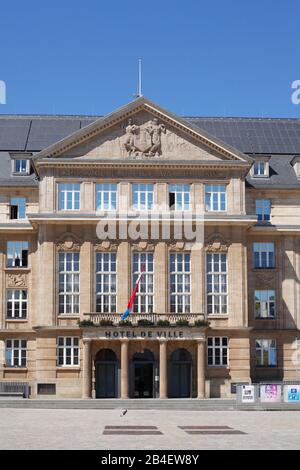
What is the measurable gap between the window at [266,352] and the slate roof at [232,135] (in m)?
11.1

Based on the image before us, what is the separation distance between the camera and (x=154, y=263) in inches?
2445

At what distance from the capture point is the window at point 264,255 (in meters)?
66.2

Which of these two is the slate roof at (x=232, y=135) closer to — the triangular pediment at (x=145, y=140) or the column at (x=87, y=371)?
the triangular pediment at (x=145, y=140)

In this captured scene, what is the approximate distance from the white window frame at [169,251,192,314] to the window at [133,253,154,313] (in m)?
1.33

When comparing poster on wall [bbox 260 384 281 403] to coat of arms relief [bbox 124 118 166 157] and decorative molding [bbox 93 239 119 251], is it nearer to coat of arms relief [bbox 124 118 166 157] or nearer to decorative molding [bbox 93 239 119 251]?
decorative molding [bbox 93 239 119 251]

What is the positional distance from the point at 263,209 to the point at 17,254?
58.0ft

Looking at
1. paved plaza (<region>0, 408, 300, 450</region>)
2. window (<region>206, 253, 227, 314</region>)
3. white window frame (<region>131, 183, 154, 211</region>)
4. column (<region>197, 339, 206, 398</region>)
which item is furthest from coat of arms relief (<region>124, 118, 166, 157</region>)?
paved plaza (<region>0, 408, 300, 450</region>)

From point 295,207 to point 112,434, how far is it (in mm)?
37372

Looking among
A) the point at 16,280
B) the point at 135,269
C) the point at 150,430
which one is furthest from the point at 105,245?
the point at 150,430

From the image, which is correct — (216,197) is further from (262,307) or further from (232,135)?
(232,135)

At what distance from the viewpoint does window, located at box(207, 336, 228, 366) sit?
61.6 m

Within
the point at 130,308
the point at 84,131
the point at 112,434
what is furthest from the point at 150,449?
the point at 84,131

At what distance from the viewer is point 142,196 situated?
62781 mm

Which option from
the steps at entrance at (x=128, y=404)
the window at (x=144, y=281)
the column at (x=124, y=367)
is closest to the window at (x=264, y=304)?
the window at (x=144, y=281)
